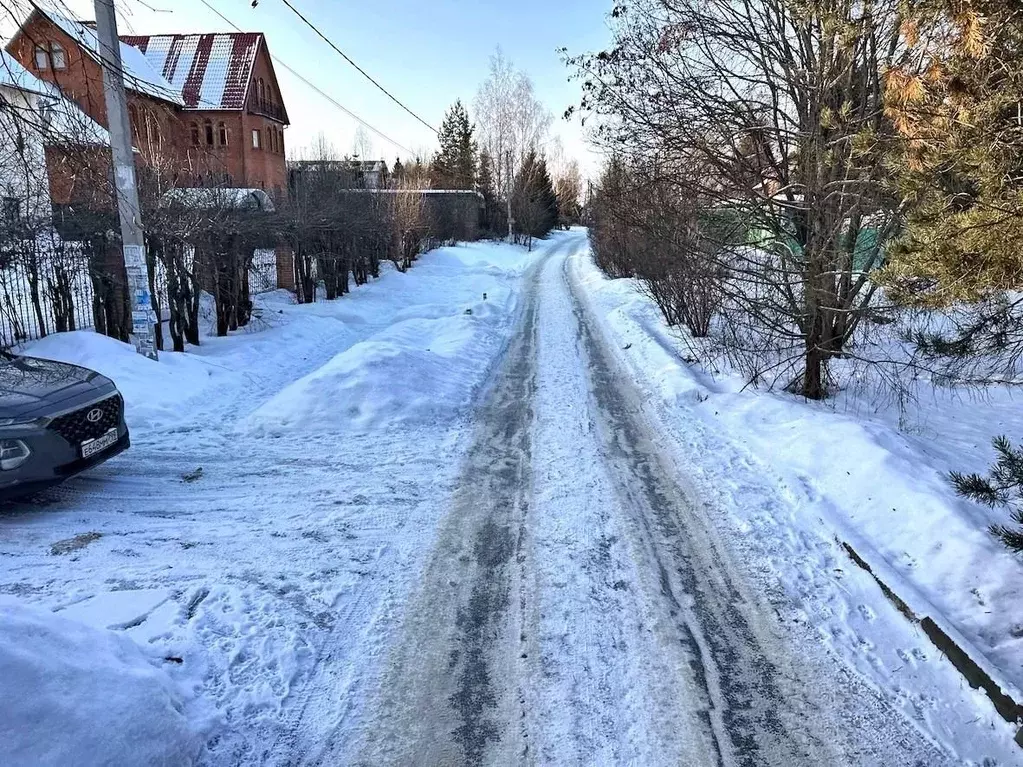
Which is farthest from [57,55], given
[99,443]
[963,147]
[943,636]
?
[943,636]

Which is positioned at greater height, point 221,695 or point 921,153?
point 921,153

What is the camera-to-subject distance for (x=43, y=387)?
17.3 feet

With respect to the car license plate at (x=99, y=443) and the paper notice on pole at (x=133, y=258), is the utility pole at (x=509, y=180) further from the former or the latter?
the car license plate at (x=99, y=443)

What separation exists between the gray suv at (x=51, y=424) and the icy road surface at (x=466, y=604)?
1.08 feet

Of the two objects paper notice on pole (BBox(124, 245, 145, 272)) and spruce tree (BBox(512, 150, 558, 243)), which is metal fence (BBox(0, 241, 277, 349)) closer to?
paper notice on pole (BBox(124, 245, 145, 272))

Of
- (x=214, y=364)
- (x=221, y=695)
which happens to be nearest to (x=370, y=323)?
(x=214, y=364)

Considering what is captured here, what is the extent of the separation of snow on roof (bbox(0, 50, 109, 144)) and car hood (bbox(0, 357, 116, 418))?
6.47 feet

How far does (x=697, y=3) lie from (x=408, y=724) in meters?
8.42

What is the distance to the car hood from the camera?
4.91 m

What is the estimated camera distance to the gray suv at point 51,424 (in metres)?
4.73

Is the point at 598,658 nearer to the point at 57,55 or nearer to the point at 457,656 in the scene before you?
the point at 457,656

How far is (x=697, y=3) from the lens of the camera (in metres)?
8.01

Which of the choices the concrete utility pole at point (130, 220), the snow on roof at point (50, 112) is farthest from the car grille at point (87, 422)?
the concrete utility pole at point (130, 220)

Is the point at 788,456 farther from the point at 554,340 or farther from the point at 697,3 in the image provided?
the point at 554,340
